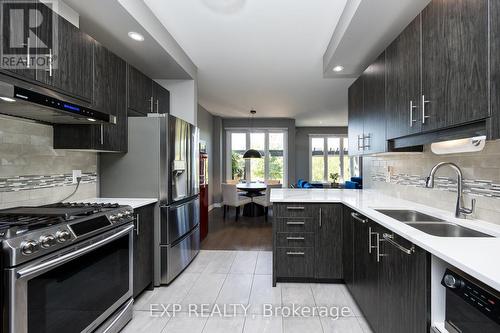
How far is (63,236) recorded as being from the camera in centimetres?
138

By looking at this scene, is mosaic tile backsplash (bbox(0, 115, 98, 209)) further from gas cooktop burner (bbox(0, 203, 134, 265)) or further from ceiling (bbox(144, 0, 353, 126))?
ceiling (bbox(144, 0, 353, 126))

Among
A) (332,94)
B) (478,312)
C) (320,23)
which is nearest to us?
(478,312)

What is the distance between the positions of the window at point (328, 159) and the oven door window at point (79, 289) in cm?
777

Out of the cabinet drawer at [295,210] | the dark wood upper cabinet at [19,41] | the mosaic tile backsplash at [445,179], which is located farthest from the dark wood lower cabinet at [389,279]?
the dark wood upper cabinet at [19,41]

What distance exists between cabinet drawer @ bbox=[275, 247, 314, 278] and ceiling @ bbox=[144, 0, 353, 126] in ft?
7.50

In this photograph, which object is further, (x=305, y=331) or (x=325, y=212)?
(x=325, y=212)

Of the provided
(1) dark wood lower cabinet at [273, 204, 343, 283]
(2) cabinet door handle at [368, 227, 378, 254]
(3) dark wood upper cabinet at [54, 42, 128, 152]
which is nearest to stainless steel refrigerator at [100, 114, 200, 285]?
(3) dark wood upper cabinet at [54, 42, 128, 152]

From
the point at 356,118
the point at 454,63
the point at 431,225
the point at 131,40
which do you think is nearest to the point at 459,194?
the point at 431,225

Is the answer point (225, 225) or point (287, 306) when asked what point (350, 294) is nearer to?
point (287, 306)

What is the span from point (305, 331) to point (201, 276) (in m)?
1.36

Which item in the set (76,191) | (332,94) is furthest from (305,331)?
(332,94)

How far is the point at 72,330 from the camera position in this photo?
1433 millimetres

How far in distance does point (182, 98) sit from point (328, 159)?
6515 millimetres

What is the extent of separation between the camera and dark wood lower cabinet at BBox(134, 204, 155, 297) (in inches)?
90.4
